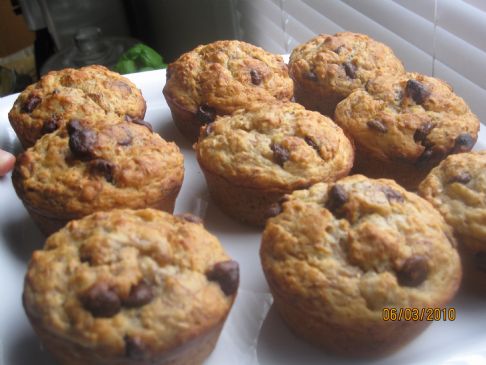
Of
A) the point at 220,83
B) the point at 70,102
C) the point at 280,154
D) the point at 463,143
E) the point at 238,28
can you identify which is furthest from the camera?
the point at 238,28

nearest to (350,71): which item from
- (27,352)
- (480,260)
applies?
(480,260)

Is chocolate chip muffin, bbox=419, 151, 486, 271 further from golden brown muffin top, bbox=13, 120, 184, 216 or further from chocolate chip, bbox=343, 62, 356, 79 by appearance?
golden brown muffin top, bbox=13, 120, 184, 216

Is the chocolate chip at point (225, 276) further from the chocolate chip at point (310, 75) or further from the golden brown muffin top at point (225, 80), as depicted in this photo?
the chocolate chip at point (310, 75)

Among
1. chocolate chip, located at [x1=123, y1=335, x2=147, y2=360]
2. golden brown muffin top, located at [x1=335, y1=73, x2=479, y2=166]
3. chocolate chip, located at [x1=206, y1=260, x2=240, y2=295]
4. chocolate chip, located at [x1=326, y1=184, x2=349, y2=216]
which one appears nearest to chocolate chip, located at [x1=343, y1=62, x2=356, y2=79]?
golden brown muffin top, located at [x1=335, y1=73, x2=479, y2=166]

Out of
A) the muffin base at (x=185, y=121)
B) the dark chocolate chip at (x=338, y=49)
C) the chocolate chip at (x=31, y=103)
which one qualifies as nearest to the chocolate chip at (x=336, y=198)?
the muffin base at (x=185, y=121)

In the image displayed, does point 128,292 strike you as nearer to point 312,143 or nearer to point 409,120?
point 312,143

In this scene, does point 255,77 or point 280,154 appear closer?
point 280,154
